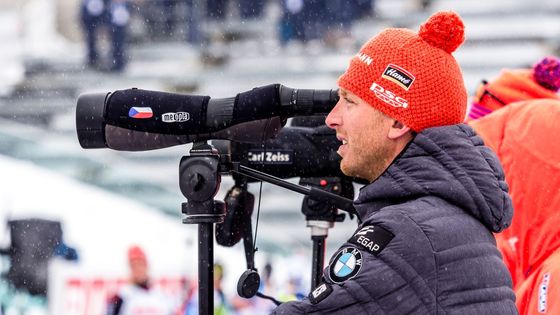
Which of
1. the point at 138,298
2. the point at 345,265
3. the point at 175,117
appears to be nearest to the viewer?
the point at 345,265

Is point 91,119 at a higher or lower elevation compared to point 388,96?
lower

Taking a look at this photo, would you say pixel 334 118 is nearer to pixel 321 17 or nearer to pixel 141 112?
pixel 141 112

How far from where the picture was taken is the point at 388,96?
1.91m

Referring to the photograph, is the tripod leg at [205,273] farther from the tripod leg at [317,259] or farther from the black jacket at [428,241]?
the tripod leg at [317,259]

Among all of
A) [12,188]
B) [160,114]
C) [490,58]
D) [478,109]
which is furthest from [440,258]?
[490,58]

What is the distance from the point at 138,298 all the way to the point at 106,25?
481cm

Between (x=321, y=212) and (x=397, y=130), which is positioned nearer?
(x=397, y=130)

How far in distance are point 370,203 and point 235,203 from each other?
526mm

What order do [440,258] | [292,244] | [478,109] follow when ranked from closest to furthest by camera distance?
[440,258]
[478,109]
[292,244]

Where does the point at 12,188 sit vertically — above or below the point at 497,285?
below

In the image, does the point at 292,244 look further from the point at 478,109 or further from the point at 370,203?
the point at 370,203

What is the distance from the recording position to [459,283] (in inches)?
67.9

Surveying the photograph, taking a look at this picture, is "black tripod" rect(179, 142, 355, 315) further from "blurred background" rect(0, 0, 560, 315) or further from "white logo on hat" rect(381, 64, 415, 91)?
"blurred background" rect(0, 0, 560, 315)

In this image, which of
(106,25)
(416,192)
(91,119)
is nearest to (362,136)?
(416,192)
